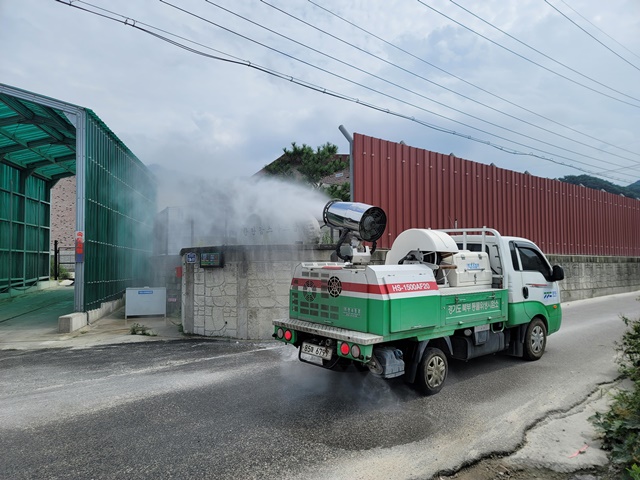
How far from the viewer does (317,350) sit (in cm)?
523

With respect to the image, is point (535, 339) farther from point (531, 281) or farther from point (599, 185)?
point (599, 185)

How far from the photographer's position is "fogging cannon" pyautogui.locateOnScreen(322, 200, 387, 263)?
5.98 m

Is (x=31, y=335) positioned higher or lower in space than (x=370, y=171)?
lower

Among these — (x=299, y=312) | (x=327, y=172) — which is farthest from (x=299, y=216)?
(x=327, y=172)

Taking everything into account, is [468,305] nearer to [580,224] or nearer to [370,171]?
[370,171]

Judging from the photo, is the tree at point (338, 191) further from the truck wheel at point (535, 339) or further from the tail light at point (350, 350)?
the tail light at point (350, 350)

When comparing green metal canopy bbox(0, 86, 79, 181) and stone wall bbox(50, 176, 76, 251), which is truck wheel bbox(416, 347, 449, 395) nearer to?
green metal canopy bbox(0, 86, 79, 181)

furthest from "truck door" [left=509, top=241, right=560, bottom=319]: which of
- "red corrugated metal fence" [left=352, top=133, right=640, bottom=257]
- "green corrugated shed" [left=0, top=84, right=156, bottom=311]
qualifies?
"green corrugated shed" [left=0, top=84, right=156, bottom=311]

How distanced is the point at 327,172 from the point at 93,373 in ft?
54.9

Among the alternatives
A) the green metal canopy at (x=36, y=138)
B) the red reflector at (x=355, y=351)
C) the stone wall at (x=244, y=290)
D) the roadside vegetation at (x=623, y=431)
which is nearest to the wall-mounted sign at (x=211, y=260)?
the stone wall at (x=244, y=290)

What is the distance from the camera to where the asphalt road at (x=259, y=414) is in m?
3.69

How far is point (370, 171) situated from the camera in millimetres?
11430

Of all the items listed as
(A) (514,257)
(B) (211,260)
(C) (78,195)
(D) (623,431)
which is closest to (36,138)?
(C) (78,195)

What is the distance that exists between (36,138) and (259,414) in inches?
654
